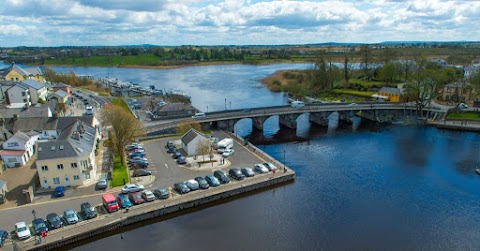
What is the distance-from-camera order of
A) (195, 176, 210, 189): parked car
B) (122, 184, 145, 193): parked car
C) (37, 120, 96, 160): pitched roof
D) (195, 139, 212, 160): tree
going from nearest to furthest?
(122, 184, 145, 193): parked car
(37, 120, 96, 160): pitched roof
(195, 176, 210, 189): parked car
(195, 139, 212, 160): tree

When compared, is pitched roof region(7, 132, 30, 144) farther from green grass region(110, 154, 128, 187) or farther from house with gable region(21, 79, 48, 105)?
house with gable region(21, 79, 48, 105)

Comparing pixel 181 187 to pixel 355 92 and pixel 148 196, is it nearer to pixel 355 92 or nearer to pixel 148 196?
pixel 148 196

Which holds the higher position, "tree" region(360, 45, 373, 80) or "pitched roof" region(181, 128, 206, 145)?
"tree" region(360, 45, 373, 80)

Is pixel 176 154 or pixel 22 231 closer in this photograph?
pixel 22 231

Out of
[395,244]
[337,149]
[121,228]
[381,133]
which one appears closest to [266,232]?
[395,244]

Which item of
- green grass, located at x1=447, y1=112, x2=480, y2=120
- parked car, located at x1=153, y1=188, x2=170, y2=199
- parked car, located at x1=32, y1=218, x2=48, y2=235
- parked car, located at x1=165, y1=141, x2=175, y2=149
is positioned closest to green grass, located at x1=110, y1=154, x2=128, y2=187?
parked car, located at x1=153, y1=188, x2=170, y2=199

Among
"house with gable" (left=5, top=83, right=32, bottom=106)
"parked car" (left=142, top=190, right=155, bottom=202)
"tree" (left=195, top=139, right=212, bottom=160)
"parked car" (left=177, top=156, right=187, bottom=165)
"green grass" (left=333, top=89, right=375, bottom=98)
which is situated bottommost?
"parked car" (left=142, top=190, right=155, bottom=202)

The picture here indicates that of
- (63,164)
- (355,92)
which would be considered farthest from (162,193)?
(355,92)
